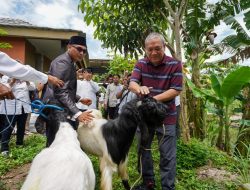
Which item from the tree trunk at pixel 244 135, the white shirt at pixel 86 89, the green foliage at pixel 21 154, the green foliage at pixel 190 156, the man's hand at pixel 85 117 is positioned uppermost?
the white shirt at pixel 86 89

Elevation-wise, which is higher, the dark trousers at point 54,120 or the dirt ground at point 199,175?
the dark trousers at point 54,120

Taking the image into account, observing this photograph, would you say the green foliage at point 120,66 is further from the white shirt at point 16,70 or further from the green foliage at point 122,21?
the white shirt at point 16,70

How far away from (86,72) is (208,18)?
3265mm

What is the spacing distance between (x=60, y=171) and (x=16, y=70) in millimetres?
1672

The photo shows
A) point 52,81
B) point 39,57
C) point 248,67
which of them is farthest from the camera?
point 39,57

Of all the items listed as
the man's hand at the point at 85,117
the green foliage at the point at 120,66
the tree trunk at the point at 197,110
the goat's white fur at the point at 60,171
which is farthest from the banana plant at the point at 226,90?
the green foliage at the point at 120,66

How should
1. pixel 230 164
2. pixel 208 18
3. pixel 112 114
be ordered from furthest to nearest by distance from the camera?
1. pixel 112 114
2. pixel 208 18
3. pixel 230 164

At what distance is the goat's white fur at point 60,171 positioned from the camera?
2236mm

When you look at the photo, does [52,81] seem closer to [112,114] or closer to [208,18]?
[208,18]

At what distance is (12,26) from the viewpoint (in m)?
11.0

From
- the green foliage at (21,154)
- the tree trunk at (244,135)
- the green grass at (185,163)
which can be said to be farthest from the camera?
the tree trunk at (244,135)

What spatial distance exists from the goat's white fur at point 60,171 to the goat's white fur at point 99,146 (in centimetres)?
162

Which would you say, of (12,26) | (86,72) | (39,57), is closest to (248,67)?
(86,72)

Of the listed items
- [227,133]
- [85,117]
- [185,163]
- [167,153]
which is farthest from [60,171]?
[227,133]
